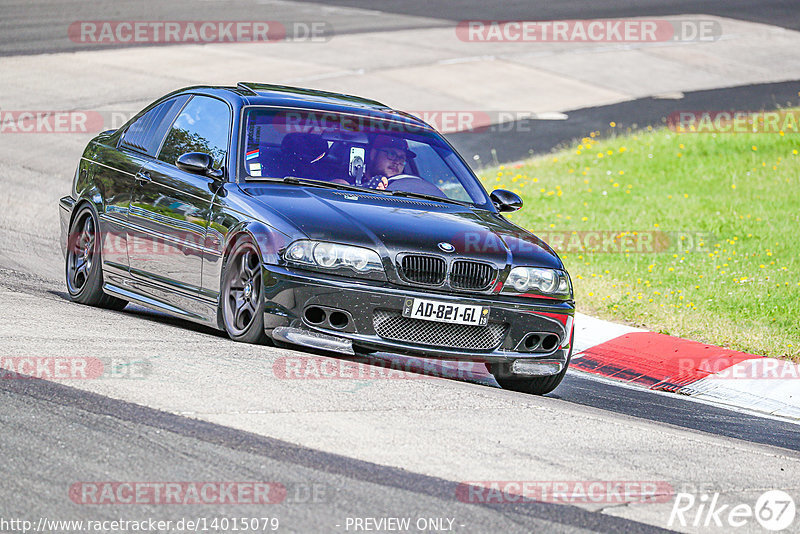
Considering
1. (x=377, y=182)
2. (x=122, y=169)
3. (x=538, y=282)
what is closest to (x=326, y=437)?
(x=538, y=282)

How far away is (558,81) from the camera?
950 inches

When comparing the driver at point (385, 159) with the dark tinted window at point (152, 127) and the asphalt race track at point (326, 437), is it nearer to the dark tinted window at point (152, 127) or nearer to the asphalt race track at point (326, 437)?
the asphalt race track at point (326, 437)

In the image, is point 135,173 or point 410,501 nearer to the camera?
point 410,501

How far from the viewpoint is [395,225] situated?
7434 millimetres

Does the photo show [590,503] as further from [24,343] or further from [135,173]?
[135,173]

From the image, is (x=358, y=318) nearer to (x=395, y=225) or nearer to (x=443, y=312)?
(x=443, y=312)

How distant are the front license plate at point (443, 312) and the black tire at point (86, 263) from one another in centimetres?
283

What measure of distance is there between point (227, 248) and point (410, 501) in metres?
3.05

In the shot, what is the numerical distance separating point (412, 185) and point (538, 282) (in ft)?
4.11

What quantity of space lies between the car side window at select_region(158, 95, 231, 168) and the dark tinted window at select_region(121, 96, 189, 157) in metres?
0.12

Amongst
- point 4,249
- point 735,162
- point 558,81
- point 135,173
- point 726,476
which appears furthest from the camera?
point 558,81

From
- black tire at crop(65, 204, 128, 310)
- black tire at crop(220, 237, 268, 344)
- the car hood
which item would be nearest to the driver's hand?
the car hood

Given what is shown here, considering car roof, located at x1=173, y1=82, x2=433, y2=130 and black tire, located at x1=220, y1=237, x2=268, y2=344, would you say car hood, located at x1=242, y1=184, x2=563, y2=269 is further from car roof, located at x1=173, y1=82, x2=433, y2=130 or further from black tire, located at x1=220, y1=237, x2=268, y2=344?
car roof, located at x1=173, y1=82, x2=433, y2=130

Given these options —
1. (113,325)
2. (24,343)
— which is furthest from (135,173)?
(24,343)
